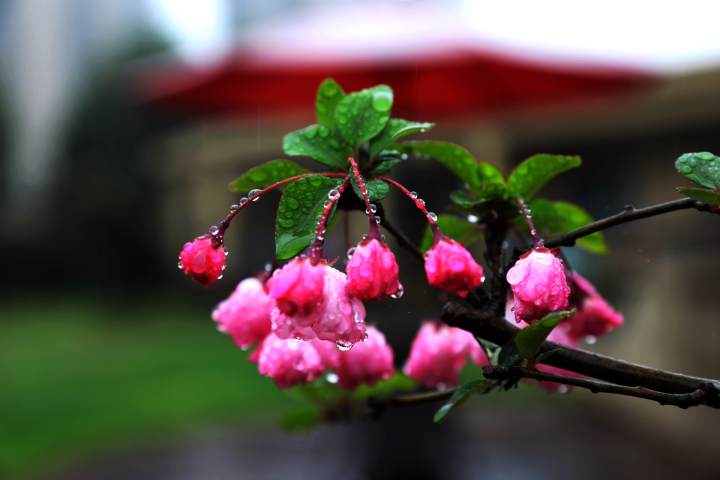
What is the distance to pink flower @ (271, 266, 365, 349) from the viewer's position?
23.0 inches

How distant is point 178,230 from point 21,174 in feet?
8.85

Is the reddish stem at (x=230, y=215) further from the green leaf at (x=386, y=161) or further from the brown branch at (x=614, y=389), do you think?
the brown branch at (x=614, y=389)

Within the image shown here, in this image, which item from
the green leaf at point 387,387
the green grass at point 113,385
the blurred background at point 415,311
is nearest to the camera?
the green leaf at point 387,387

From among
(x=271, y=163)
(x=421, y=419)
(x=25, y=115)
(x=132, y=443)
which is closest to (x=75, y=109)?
(x=25, y=115)

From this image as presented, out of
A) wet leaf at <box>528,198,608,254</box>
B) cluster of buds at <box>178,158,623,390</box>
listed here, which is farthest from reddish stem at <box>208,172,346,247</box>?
wet leaf at <box>528,198,608,254</box>

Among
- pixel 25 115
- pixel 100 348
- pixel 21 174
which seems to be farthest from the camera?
pixel 25 115

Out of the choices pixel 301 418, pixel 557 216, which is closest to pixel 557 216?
pixel 557 216

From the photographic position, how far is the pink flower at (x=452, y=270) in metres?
0.56

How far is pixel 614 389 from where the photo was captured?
0.58m

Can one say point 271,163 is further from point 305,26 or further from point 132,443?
point 132,443

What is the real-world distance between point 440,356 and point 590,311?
7.3 inches

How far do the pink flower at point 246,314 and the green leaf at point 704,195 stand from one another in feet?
1.22

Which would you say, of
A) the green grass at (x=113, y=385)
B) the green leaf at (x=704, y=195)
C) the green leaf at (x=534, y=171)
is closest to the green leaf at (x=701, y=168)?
the green leaf at (x=704, y=195)

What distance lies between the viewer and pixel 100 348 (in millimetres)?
7469
